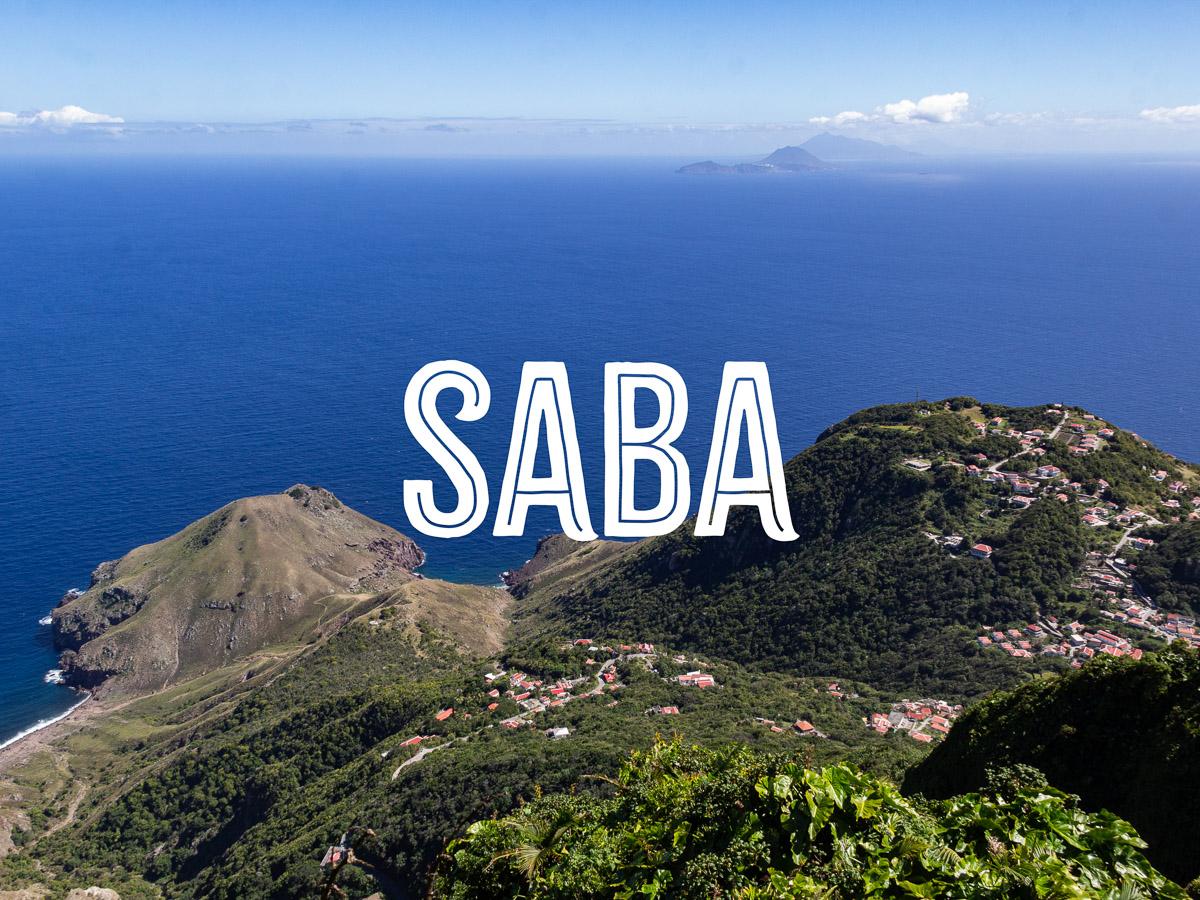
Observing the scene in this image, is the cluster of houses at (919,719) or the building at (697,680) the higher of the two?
the cluster of houses at (919,719)

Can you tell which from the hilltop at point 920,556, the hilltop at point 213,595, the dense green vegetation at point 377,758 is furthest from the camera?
the hilltop at point 213,595

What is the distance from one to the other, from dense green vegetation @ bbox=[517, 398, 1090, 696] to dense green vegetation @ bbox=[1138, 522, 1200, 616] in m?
3.81

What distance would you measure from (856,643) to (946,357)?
123 m

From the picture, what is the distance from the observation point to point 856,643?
5381 centimetres

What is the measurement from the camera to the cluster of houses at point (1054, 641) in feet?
145

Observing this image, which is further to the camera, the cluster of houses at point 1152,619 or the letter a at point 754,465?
the letter a at point 754,465

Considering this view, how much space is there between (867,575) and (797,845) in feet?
159

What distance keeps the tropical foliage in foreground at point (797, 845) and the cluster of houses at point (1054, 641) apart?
34675mm

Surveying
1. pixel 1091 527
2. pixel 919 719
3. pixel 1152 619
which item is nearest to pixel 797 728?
pixel 919 719

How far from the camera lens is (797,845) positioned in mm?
11242

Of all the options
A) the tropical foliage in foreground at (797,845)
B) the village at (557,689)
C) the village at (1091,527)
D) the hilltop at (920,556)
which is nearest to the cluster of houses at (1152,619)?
the village at (1091,527)

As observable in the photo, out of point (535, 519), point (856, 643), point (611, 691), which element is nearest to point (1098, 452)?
point (856, 643)

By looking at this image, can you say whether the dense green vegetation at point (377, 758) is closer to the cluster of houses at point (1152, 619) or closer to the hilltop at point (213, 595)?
the cluster of houses at point (1152, 619)

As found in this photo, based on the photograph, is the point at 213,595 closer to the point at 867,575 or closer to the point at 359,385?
the point at 867,575
